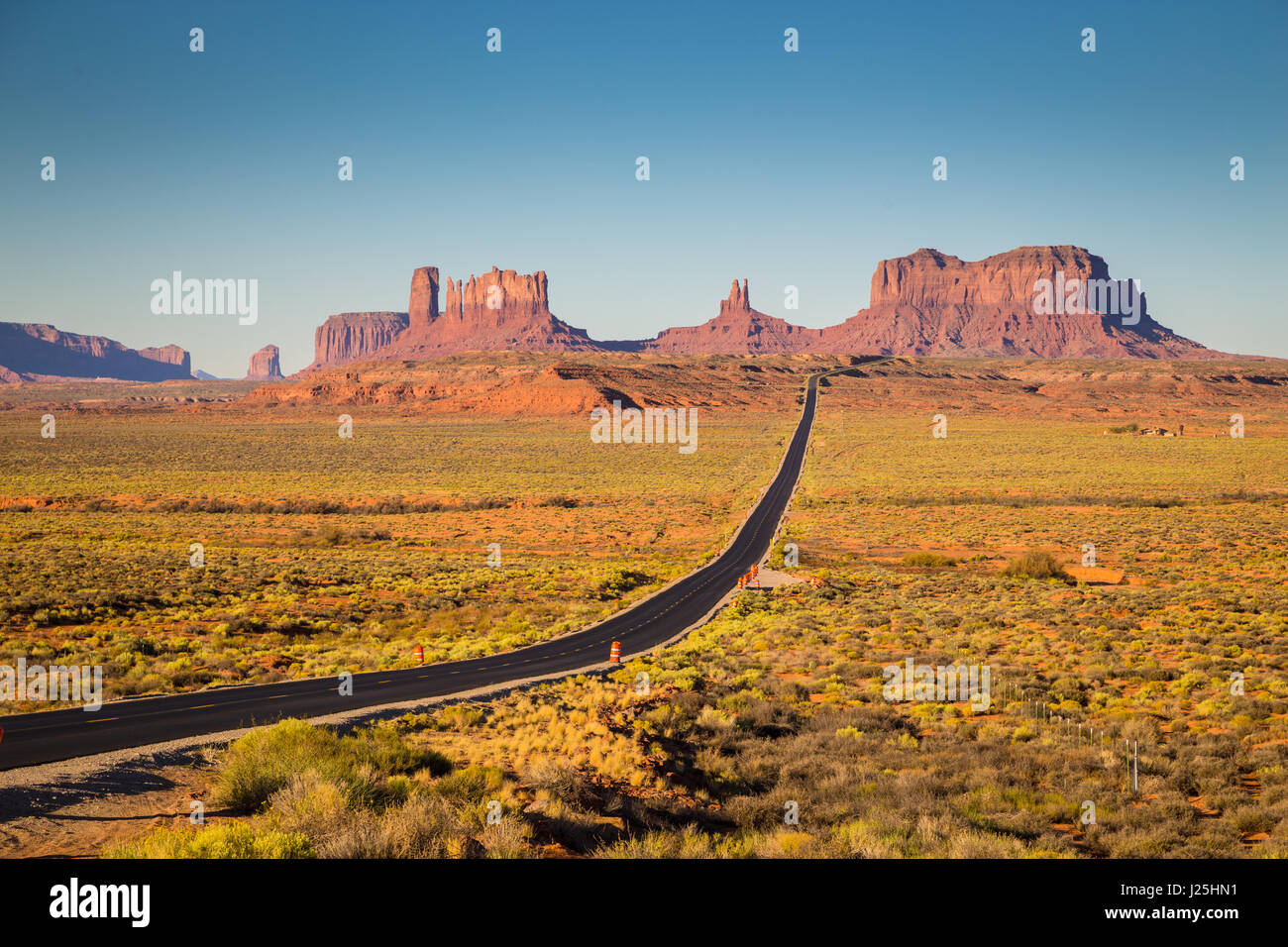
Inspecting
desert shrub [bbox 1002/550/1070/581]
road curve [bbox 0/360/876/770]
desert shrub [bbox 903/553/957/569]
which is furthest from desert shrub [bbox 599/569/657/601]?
desert shrub [bbox 1002/550/1070/581]

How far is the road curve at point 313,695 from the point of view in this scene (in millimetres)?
14227

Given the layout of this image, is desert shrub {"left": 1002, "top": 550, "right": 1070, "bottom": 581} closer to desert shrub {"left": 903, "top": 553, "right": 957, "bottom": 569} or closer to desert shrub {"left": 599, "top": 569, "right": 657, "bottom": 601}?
desert shrub {"left": 903, "top": 553, "right": 957, "bottom": 569}

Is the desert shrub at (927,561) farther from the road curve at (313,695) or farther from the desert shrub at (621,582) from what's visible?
the desert shrub at (621,582)

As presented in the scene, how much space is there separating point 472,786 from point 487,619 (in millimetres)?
19508

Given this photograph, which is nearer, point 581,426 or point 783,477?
point 783,477

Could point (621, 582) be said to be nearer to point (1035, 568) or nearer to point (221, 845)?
point (1035, 568)

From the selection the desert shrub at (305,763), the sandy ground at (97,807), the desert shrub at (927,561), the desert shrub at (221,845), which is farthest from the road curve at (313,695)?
the desert shrub at (927,561)

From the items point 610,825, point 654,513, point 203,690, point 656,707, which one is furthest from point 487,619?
point 654,513

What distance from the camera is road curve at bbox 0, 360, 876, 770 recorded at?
560 inches

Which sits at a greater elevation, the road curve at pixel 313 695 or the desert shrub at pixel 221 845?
the desert shrub at pixel 221 845

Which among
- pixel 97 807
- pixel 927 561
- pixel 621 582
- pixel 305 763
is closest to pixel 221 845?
pixel 305 763
